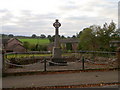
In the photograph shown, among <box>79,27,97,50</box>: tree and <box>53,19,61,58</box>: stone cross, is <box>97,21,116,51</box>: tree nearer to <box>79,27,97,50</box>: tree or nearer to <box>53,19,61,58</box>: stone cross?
<box>79,27,97,50</box>: tree

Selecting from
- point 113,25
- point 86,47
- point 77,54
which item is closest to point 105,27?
point 113,25

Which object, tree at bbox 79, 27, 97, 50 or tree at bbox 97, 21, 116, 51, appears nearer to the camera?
tree at bbox 97, 21, 116, 51

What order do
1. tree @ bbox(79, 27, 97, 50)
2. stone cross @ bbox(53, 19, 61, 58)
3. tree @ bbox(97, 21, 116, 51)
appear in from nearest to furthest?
stone cross @ bbox(53, 19, 61, 58), tree @ bbox(97, 21, 116, 51), tree @ bbox(79, 27, 97, 50)

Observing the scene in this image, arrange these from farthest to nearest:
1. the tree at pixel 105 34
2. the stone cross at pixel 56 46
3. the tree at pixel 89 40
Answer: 1. the tree at pixel 89 40
2. the tree at pixel 105 34
3. the stone cross at pixel 56 46

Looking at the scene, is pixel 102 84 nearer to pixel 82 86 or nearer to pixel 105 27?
pixel 82 86

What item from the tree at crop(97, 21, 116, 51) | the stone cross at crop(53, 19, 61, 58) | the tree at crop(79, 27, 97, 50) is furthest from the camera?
the tree at crop(79, 27, 97, 50)

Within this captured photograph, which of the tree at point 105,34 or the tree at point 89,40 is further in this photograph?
the tree at point 89,40

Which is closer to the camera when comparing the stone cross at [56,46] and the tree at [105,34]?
the stone cross at [56,46]

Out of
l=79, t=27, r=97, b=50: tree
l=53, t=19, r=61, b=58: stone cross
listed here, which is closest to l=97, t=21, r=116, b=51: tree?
l=79, t=27, r=97, b=50: tree

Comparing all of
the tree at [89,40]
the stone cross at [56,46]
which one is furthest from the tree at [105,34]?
the stone cross at [56,46]

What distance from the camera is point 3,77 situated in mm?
8961

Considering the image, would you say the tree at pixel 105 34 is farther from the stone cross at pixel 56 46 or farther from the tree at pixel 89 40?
the stone cross at pixel 56 46

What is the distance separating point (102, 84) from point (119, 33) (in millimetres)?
24485

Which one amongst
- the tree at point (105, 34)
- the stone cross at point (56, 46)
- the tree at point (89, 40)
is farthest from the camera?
the tree at point (89, 40)
